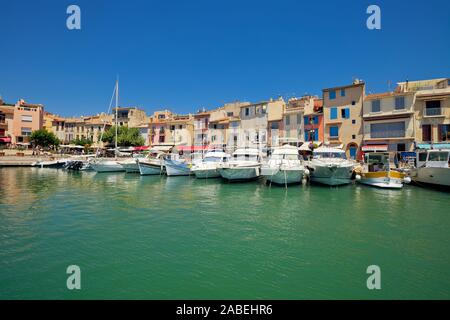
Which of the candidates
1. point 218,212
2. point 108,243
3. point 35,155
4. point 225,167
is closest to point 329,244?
point 218,212

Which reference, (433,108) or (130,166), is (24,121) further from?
(433,108)

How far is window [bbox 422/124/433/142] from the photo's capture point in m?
34.5

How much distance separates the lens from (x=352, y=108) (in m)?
39.7

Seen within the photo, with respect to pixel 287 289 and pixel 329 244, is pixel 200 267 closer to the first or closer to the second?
pixel 287 289

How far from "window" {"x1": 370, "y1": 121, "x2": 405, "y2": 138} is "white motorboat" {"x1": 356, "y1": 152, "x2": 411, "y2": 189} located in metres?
13.1

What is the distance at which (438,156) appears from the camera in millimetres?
23219

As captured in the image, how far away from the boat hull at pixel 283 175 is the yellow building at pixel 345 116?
19723 mm

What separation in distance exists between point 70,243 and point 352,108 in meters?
40.9

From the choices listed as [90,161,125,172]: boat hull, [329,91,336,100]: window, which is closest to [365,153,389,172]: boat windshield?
[329,91,336,100]: window

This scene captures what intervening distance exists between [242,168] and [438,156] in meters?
17.7

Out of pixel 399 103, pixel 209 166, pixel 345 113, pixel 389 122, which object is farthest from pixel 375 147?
pixel 209 166

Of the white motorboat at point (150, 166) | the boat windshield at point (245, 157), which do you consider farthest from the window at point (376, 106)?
the white motorboat at point (150, 166)

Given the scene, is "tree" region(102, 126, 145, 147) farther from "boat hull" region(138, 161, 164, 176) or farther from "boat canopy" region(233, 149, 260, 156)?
"boat canopy" region(233, 149, 260, 156)

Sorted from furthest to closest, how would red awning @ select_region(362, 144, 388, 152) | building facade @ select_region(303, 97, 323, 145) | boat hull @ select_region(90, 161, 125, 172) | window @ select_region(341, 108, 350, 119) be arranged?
building facade @ select_region(303, 97, 323, 145) → boat hull @ select_region(90, 161, 125, 172) → window @ select_region(341, 108, 350, 119) → red awning @ select_region(362, 144, 388, 152)
